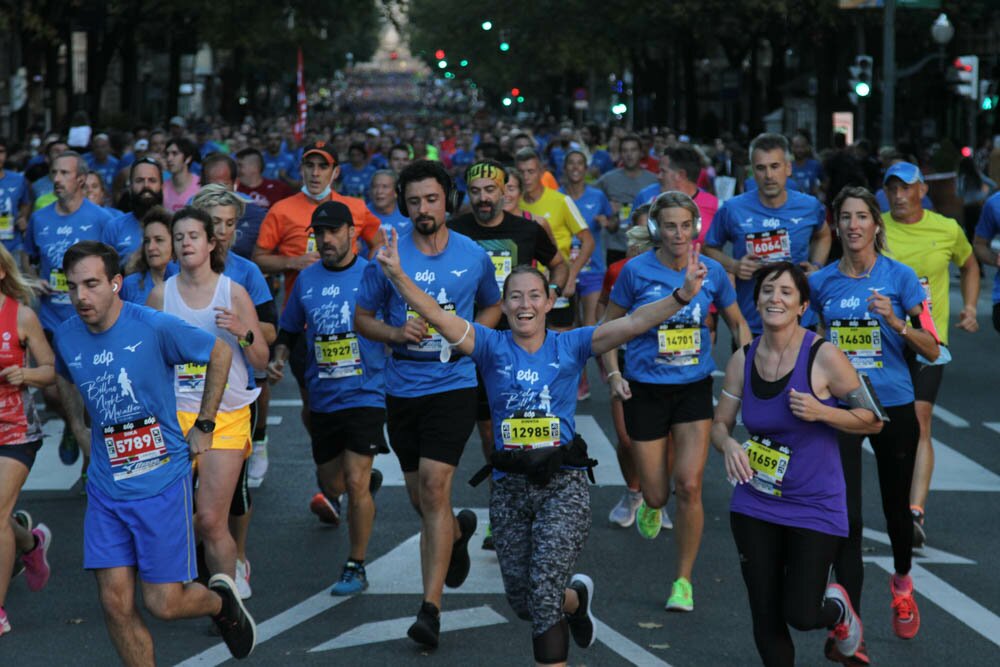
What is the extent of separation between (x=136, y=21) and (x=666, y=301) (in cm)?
4366

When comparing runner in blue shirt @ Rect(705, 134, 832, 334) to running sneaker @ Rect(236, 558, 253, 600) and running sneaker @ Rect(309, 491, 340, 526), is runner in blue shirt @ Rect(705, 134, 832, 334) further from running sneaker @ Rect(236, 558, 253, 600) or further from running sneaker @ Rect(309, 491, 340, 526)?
running sneaker @ Rect(236, 558, 253, 600)

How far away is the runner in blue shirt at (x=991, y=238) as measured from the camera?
424 inches

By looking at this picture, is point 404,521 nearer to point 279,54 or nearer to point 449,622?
point 449,622

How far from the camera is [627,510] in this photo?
10234 mm

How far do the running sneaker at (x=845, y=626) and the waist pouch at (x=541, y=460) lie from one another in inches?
39.9

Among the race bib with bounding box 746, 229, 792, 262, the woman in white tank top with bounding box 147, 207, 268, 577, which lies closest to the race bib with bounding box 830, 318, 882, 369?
the race bib with bounding box 746, 229, 792, 262

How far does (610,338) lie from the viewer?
6.91 m

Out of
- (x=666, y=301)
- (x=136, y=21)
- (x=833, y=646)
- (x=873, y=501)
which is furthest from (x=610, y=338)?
(x=136, y=21)

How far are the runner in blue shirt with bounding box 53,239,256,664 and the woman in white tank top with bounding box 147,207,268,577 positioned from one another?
3.15 ft

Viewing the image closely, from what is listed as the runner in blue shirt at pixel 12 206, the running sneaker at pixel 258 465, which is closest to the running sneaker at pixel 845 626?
the running sneaker at pixel 258 465

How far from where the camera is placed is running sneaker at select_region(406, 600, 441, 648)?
24.5 feet

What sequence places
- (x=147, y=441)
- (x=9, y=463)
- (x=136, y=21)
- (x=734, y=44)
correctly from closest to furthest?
(x=147, y=441) → (x=9, y=463) → (x=136, y=21) → (x=734, y=44)

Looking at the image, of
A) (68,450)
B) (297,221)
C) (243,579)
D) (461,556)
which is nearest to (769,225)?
(297,221)

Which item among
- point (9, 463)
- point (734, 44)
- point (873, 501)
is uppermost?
point (734, 44)
